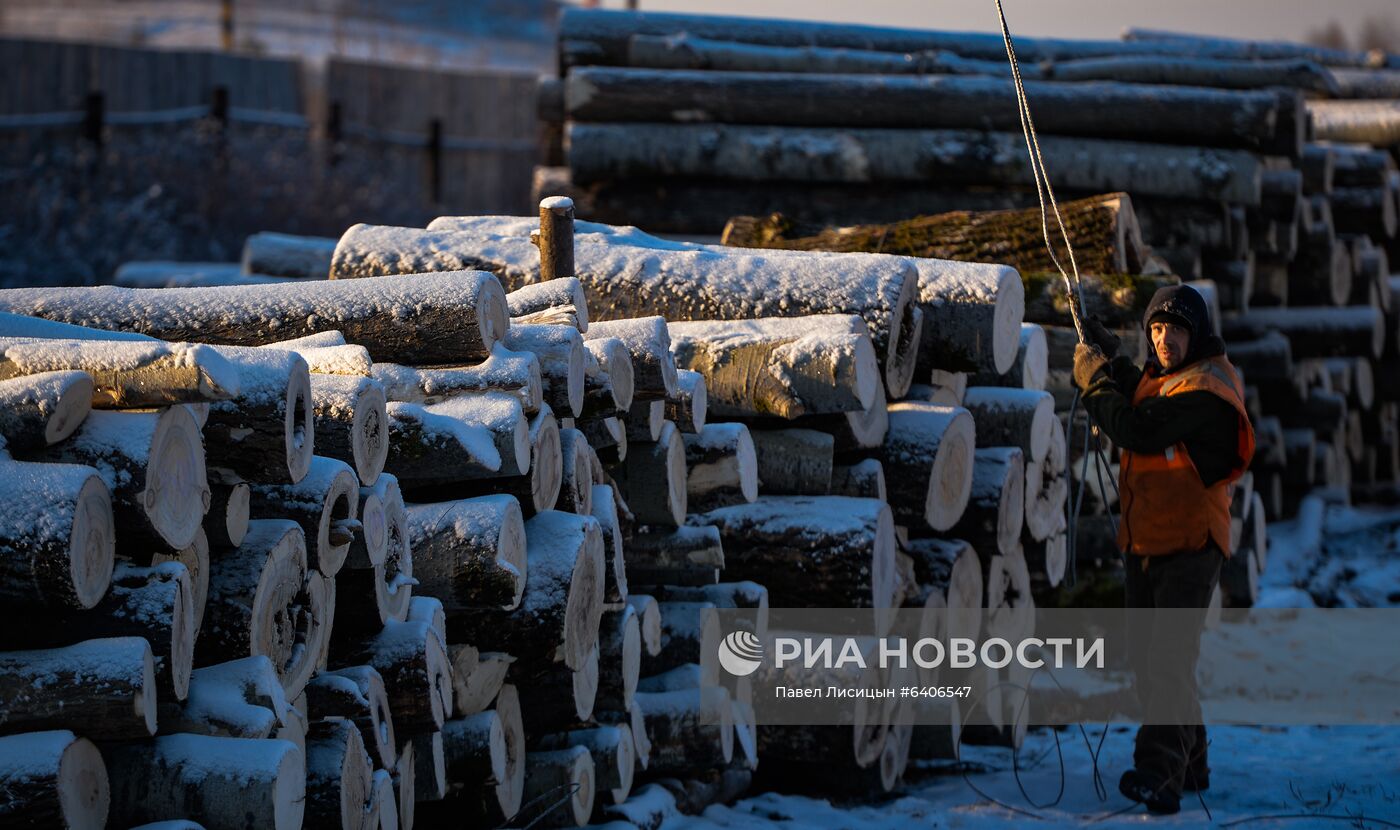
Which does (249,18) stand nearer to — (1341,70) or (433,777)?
(1341,70)

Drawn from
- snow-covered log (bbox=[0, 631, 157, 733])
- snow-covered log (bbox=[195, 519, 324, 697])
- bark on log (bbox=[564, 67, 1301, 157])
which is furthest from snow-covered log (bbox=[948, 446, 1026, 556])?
bark on log (bbox=[564, 67, 1301, 157])

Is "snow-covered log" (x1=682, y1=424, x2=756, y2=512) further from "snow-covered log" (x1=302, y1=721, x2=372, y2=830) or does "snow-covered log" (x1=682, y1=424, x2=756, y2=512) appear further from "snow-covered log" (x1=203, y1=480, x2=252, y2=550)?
"snow-covered log" (x1=203, y1=480, x2=252, y2=550)

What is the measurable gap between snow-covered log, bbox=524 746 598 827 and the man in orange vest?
6.92 ft

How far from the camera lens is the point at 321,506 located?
131 inches

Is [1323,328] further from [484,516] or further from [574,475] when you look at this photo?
[484,516]

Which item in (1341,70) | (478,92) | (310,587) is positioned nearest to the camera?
(310,587)

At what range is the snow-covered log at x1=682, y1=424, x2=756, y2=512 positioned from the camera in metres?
5.25

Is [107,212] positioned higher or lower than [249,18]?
lower

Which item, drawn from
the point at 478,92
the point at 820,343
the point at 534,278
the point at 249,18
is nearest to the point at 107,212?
the point at 478,92

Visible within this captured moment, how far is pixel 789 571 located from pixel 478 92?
15.4 meters

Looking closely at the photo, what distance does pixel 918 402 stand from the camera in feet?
19.7

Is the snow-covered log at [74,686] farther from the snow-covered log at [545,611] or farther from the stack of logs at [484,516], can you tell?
the snow-covered log at [545,611]

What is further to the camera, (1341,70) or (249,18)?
(249,18)

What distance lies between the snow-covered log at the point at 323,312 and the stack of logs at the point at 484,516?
1cm
